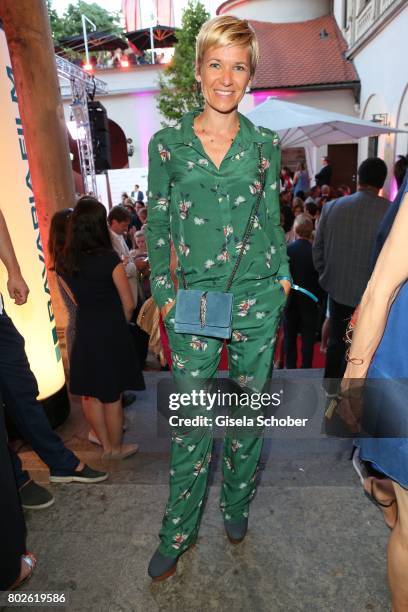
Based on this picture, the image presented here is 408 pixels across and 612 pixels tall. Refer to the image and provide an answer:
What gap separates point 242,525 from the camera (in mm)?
2104

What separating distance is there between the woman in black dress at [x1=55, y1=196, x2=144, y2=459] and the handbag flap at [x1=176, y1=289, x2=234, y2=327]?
1.20 m

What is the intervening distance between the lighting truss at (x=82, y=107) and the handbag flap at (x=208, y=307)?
33.0 feet

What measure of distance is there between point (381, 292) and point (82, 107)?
12413 millimetres

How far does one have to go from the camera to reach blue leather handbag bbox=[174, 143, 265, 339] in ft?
5.82

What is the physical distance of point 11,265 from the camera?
7.94 ft

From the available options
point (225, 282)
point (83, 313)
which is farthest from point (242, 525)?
point (83, 313)

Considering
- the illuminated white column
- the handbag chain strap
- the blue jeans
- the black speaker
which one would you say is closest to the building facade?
the black speaker

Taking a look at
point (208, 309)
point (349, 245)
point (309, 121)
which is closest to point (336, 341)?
point (349, 245)

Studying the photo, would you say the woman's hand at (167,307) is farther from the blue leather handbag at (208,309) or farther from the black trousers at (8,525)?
the black trousers at (8,525)

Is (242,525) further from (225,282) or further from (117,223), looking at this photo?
(117,223)

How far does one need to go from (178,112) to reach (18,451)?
2594 cm

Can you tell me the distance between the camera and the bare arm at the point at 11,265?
2.37 m

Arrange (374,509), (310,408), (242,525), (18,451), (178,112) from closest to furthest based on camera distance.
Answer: (242,525), (374,509), (18,451), (310,408), (178,112)

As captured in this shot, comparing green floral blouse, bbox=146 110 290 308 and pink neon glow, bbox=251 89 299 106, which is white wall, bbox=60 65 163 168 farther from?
green floral blouse, bbox=146 110 290 308
